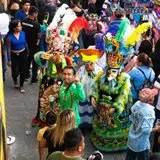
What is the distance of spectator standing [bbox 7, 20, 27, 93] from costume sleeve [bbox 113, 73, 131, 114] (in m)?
2.71

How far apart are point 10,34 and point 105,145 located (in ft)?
9.58

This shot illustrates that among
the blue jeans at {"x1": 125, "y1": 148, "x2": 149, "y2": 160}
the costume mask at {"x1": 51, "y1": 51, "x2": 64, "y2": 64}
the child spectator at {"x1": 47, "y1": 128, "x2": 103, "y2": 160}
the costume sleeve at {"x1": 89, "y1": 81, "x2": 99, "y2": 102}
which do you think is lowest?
the blue jeans at {"x1": 125, "y1": 148, "x2": 149, "y2": 160}

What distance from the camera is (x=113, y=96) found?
631 centimetres

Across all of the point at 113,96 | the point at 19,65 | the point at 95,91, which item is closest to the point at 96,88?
the point at 95,91

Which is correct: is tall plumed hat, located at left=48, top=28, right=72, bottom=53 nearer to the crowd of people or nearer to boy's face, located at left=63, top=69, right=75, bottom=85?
the crowd of people

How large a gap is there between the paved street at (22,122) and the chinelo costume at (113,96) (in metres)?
0.27

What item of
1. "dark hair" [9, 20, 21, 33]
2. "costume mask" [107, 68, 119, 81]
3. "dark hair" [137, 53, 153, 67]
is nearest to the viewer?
"costume mask" [107, 68, 119, 81]

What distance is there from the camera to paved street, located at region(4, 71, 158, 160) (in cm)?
664

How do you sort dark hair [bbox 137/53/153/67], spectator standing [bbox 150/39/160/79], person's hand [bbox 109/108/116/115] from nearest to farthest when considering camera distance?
person's hand [bbox 109/108/116/115] < dark hair [bbox 137/53/153/67] < spectator standing [bbox 150/39/160/79]

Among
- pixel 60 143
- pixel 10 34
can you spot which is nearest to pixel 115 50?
pixel 60 143

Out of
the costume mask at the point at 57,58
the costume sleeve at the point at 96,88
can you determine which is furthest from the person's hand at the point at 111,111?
the costume mask at the point at 57,58

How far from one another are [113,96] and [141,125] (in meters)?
0.97

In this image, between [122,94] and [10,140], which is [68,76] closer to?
[122,94]

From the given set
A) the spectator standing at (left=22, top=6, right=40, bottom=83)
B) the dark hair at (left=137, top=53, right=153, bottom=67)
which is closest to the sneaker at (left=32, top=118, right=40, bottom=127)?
the spectator standing at (left=22, top=6, right=40, bottom=83)
